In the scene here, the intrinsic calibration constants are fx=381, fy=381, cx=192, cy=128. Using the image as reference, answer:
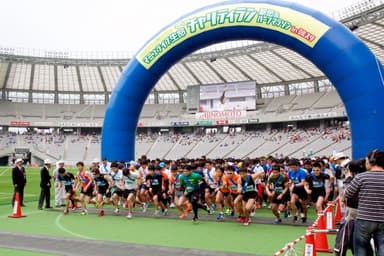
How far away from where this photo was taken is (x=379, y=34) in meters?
31.6

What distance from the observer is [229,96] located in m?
44.1

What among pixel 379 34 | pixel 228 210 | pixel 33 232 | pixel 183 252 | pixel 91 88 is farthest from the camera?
pixel 91 88

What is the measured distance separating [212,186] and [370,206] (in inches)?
331

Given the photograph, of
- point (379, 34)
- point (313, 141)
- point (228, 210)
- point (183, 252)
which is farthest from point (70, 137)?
point (183, 252)

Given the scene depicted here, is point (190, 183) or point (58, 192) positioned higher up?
point (190, 183)

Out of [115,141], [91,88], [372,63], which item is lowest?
[115,141]

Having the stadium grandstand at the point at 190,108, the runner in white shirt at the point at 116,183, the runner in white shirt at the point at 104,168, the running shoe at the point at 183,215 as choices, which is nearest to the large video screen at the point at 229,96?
the stadium grandstand at the point at 190,108

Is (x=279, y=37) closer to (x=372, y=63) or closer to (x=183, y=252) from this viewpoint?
(x=372, y=63)

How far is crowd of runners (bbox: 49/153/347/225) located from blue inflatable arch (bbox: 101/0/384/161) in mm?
1479

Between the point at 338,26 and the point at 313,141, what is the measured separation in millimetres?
32637

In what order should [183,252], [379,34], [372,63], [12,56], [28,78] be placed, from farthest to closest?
[28,78], [12,56], [379,34], [372,63], [183,252]

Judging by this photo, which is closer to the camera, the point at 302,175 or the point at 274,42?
the point at 302,175

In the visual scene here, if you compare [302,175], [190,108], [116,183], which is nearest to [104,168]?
[116,183]

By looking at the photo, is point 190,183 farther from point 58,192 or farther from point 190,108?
point 190,108
